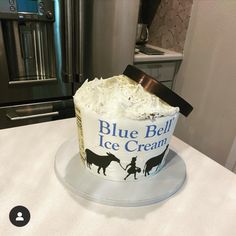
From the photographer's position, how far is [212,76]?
4.06 ft

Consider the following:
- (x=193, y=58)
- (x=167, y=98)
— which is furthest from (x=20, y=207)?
(x=193, y=58)

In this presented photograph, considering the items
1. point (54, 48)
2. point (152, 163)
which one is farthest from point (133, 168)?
point (54, 48)

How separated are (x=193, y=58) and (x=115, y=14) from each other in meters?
0.55

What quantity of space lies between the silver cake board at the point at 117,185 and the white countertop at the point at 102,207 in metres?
0.01

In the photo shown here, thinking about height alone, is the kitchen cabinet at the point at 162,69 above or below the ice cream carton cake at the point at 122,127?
below

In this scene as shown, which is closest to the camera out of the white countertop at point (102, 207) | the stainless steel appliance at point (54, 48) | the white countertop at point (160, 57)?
the white countertop at point (102, 207)

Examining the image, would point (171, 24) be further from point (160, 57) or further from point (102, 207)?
point (102, 207)

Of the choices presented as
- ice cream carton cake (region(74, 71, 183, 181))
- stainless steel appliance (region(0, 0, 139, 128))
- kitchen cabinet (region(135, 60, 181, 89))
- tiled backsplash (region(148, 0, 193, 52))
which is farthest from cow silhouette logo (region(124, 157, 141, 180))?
tiled backsplash (region(148, 0, 193, 52))

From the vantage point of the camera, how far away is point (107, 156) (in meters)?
0.43

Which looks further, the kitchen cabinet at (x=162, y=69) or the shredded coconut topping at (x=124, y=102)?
the kitchen cabinet at (x=162, y=69)

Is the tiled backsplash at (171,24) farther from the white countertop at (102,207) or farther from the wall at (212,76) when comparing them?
the white countertop at (102,207)

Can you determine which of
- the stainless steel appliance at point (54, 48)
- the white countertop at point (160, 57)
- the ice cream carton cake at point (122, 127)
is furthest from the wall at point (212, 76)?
the ice cream carton cake at point (122, 127)

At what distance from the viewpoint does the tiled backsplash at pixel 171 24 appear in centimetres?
138

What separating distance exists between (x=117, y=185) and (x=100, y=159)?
0.20 ft
